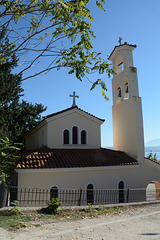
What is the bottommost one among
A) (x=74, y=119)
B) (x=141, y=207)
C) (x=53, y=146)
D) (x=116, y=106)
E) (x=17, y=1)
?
(x=141, y=207)

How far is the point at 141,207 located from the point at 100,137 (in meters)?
7.49

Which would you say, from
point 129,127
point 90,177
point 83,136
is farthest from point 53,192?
point 129,127

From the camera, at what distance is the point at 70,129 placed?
15.2m

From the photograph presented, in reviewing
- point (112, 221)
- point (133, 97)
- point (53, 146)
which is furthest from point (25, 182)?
point (133, 97)

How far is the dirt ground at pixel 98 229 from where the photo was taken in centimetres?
524

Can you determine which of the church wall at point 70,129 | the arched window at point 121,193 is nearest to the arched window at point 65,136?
the church wall at point 70,129

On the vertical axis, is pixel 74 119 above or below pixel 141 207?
above

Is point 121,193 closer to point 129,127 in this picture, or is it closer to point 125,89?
point 129,127

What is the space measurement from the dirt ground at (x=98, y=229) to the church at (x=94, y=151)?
→ 484cm

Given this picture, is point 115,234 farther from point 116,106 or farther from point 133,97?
point 116,106

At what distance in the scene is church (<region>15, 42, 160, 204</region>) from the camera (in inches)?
456

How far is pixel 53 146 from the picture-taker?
14539mm

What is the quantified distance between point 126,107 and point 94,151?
14.6ft

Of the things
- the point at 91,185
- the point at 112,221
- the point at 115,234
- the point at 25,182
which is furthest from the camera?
the point at 91,185
